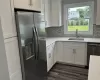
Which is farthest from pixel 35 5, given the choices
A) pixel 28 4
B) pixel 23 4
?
pixel 23 4

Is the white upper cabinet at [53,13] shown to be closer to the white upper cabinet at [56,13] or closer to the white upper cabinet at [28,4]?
the white upper cabinet at [56,13]

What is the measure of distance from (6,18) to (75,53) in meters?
2.52

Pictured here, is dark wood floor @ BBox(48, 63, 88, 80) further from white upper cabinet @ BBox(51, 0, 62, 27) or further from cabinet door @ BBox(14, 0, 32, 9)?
cabinet door @ BBox(14, 0, 32, 9)

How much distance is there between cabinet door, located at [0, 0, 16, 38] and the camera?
1486 mm

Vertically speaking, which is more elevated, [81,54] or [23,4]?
[23,4]

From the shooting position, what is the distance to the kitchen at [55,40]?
1.56m

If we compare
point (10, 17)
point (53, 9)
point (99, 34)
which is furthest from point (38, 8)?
point (99, 34)

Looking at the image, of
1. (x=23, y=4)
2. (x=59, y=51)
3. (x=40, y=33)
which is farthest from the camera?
(x=59, y=51)

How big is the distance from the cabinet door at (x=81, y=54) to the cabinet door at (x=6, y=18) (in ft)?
7.58

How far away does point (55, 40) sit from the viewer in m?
3.51

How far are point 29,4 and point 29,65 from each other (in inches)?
48.1

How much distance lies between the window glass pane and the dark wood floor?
1.49 m

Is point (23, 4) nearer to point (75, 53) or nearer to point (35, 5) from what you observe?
point (35, 5)

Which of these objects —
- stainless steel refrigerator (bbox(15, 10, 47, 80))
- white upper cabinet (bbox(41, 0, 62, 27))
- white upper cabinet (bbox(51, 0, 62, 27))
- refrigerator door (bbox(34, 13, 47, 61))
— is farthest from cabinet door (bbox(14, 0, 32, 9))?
white upper cabinet (bbox(51, 0, 62, 27))
